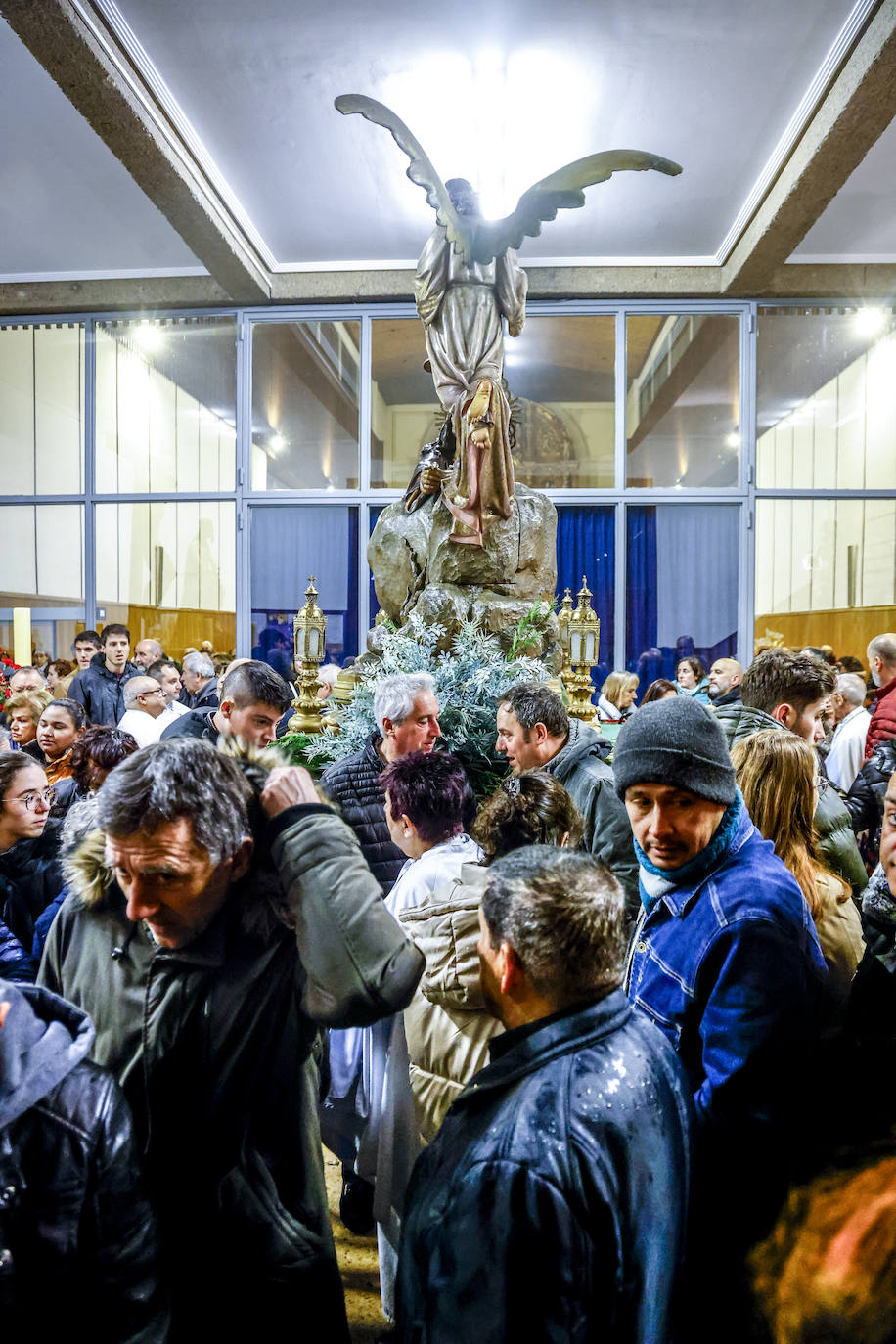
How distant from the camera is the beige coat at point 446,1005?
168cm

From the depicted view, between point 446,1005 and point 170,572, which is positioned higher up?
point 170,572

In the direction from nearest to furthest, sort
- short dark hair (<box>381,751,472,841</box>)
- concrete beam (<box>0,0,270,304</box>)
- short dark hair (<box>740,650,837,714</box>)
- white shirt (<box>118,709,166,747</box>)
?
short dark hair (<box>381,751,472,841</box>) → short dark hair (<box>740,650,837,714</box>) → white shirt (<box>118,709,166,747</box>) → concrete beam (<box>0,0,270,304</box>)

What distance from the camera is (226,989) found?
125 centimetres

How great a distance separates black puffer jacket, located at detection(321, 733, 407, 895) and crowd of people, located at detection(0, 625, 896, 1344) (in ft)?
3.78

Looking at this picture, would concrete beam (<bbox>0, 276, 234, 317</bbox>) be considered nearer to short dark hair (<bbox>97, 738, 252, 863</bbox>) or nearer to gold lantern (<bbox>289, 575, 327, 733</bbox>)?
gold lantern (<bbox>289, 575, 327, 733</bbox>)

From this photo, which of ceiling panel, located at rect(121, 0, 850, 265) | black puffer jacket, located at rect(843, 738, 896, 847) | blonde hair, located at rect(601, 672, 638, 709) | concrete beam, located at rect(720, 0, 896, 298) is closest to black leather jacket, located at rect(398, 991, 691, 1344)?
black puffer jacket, located at rect(843, 738, 896, 847)

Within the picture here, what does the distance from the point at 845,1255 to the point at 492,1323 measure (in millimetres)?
498

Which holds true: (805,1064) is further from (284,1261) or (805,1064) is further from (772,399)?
(772,399)

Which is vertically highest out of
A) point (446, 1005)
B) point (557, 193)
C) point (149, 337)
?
point (149, 337)

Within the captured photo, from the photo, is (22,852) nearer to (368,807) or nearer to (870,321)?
(368,807)

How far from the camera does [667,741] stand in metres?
1.54

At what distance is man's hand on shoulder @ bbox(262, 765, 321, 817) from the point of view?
1267mm

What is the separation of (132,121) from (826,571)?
24.9 ft

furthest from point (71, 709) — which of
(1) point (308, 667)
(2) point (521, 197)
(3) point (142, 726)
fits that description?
(2) point (521, 197)
